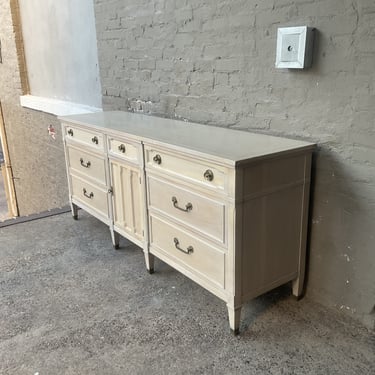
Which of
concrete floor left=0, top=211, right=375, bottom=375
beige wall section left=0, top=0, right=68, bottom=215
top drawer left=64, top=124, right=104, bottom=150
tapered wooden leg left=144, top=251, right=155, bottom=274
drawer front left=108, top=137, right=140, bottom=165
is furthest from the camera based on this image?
beige wall section left=0, top=0, right=68, bottom=215

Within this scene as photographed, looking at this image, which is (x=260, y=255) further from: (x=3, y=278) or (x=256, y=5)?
(x=3, y=278)

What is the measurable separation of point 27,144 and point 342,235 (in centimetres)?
444

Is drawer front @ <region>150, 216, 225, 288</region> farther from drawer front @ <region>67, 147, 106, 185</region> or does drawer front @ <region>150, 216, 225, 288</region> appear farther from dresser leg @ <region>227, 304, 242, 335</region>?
drawer front @ <region>67, 147, 106, 185</region>

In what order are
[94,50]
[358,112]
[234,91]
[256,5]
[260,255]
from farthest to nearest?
[94,50] → [234,91] → [256,5] → [260,255] → [358,112]

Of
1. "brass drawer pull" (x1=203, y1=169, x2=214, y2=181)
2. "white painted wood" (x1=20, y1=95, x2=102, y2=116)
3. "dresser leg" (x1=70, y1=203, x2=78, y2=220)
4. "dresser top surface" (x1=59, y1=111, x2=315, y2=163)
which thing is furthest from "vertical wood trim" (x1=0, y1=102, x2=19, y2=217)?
"brass drawer pull" (x1=203, y1=169, x2=214, y2=181)

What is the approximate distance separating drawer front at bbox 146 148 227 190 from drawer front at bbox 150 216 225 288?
27cm

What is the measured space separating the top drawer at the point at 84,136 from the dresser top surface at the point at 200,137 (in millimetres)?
51

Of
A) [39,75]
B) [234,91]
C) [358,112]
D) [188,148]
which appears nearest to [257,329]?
[188,148]

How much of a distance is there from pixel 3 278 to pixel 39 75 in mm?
3058

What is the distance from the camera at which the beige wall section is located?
4.61 metres

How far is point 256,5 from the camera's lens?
6.31 feet

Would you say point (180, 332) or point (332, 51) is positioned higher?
point (332, 51)

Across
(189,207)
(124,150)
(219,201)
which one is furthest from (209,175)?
(124,150)

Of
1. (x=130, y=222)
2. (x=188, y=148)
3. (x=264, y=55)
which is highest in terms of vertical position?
(x=264, y=55)
